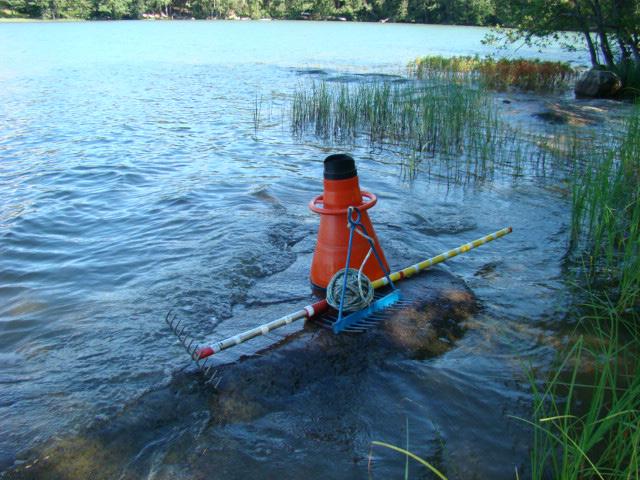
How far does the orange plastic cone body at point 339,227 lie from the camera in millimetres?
4457

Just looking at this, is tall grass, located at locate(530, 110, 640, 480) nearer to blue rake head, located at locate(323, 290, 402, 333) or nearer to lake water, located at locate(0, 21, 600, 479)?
lake water, located at locate(0, 21, 600, 479)

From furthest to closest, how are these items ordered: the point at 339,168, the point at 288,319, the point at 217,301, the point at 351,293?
the point at 217,301 → the point at 339,168 → the point at 351,293 → the point at 288,319

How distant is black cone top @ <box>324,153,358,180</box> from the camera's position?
441 cm

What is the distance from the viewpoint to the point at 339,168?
14.5ft

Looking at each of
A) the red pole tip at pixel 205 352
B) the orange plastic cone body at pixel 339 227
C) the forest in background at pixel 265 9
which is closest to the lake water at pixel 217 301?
the red pole tip at pixel 205 352

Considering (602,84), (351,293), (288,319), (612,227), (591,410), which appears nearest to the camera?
(591,410)

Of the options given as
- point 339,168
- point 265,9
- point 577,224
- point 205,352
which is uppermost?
point 265,9

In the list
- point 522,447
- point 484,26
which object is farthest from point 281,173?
point 484,26

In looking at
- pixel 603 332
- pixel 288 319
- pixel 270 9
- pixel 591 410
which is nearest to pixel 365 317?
pixel 288 319

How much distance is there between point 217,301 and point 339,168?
167 centimetres

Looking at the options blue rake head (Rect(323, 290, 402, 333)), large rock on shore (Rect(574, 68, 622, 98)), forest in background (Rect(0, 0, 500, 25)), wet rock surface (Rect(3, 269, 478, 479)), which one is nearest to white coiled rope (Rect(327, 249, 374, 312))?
blue rake head (Rect(323, 290, 402, 333))

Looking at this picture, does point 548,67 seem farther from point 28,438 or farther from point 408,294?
point 28,438

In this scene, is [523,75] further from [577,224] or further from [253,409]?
[253,409]

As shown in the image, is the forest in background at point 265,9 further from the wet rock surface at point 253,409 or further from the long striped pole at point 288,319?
the wet rock surface at point 253,409
